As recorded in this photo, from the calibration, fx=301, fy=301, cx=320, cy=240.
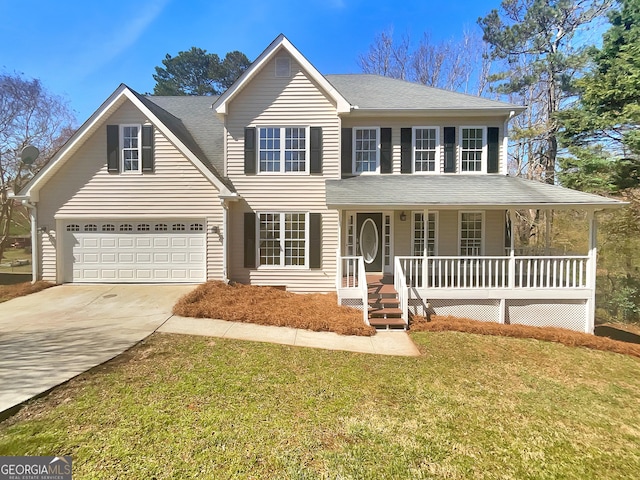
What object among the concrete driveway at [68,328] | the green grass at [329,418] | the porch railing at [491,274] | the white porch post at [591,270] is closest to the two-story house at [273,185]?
the porch railing at [491,274]

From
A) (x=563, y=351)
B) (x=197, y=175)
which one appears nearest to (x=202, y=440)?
(x=563, y=351)

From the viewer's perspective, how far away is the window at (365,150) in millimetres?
11586

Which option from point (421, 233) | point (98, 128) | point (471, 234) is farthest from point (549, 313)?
point (98, 128)

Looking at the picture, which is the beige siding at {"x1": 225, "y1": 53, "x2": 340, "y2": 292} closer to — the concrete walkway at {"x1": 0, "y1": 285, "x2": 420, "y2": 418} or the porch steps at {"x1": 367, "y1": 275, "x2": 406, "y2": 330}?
the porch steps at {"x1": 367, "y1": 275, "x2": 406, "y2": 330}

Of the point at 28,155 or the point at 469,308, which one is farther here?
the point at 28,155

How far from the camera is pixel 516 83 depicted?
19.2 meters

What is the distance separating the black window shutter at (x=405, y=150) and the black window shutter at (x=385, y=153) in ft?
1.50

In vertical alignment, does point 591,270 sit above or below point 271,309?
above

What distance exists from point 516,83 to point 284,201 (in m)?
18.1

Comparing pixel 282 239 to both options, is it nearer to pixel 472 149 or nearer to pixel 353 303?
pixel 353 303

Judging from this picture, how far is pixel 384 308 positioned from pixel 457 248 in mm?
4592

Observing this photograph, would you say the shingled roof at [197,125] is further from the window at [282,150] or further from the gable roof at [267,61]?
the gable roof at [267,61]

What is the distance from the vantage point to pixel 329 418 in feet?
13.6

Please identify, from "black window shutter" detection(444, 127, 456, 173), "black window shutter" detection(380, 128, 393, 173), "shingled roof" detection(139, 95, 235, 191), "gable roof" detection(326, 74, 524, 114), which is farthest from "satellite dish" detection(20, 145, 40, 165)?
"black window shutter" detection(444, 127, 456, 173)
